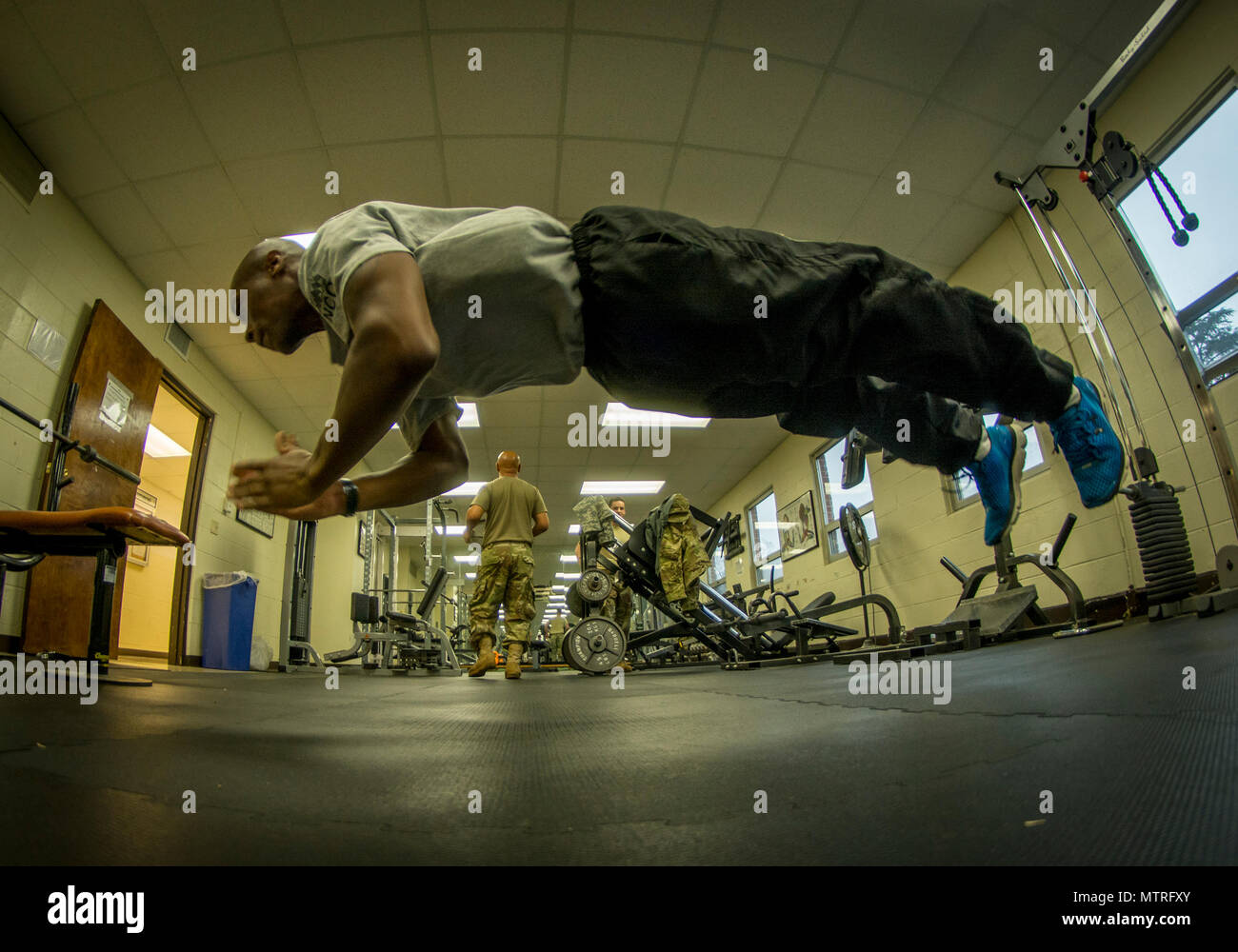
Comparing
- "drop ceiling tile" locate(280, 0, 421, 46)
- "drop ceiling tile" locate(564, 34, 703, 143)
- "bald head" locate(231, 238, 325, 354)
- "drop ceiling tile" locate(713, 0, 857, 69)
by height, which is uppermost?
"drop ceiling tile" locate(713, 0, 857, 69)

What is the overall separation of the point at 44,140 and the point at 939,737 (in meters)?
4.89

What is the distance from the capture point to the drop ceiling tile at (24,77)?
8.95 feet

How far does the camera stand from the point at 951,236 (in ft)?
14.2

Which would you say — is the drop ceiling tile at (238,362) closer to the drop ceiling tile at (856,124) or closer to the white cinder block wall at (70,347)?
the white cinder block wall at (70,347)

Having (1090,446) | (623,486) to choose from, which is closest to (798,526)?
(623,486)

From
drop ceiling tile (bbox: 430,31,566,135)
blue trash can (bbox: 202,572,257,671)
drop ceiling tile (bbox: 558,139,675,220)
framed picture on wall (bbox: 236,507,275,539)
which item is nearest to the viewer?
drop ceiling tile (bbox: 430,31,566,135)

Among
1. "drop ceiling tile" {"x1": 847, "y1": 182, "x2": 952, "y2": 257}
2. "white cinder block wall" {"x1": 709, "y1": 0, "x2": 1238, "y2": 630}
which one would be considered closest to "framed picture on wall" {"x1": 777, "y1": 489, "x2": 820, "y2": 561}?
"white cinder block wall" {"x1": 709, "y1": 0, "x2": 1238, "y2": 630}

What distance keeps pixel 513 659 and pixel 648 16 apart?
3209 millimetres

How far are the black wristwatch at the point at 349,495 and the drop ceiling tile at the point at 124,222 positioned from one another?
12.7ft

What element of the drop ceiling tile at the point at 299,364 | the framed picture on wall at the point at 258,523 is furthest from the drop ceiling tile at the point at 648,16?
the framed picture on wall at the point at 258,523

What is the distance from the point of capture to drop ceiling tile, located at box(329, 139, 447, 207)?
3342 mm

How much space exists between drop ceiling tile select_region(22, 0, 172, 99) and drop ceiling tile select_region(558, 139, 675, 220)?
203 cm

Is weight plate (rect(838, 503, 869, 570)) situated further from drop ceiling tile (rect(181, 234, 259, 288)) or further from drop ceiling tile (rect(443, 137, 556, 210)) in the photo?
drop ceiling tile (rect(181, 234, 259, 288))

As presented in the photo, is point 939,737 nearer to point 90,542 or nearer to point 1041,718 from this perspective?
point 1041,718
